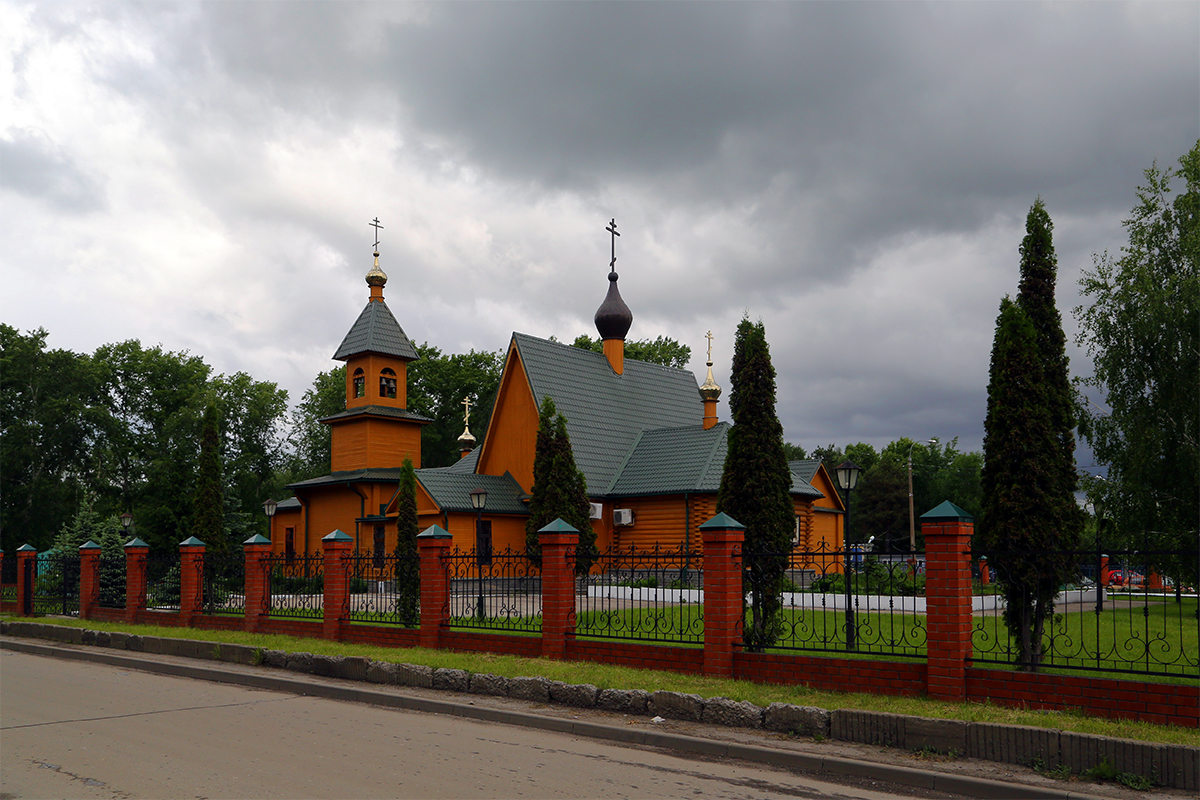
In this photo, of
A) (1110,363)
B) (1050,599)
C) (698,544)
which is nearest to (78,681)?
(1050,599)

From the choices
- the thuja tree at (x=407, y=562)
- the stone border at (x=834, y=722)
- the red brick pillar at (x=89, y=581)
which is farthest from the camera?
the red brick pillar at (x=89, y=581)

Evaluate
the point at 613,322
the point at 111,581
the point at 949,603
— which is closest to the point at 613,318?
the point at 613,322

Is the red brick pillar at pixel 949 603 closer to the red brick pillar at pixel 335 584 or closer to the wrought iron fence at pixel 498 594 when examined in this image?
the wrought iron fence at pixel 498 594

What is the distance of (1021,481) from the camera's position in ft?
31.1

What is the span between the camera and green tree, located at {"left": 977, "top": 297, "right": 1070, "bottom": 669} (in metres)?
9.28

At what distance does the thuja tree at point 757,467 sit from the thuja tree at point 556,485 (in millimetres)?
11939

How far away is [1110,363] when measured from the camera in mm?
23406

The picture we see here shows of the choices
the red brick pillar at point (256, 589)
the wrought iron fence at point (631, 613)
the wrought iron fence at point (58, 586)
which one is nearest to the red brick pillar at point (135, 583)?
the wrought iron fence at point (58, 586)

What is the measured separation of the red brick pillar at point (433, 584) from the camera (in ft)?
43.7

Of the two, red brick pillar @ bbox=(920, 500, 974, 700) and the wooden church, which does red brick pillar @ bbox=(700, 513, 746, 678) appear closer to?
red brick pillar @ bbox=(920, 500, 974, 700)

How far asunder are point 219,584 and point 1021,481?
48.5ft

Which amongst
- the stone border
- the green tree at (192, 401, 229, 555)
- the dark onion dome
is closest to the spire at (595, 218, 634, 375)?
the dark onion dome

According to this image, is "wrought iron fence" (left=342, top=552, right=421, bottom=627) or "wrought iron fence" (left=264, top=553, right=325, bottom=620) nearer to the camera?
"wrought iron fence" (left=342, top=552, right=421, bottom=627)

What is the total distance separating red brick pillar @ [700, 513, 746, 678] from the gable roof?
63.9 feet
